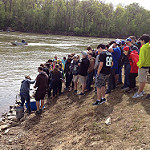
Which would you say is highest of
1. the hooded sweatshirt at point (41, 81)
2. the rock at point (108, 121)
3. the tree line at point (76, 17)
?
the tree line at point (76, 17)

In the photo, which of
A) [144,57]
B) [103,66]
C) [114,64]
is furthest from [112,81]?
Answer: [144,57]

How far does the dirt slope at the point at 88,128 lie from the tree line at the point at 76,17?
252 ft

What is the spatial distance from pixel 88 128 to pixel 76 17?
96.8m

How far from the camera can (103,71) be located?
6262mm

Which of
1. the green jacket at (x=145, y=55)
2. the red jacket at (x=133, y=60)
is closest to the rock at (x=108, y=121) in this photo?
the green jacket at (x=145, y=55)

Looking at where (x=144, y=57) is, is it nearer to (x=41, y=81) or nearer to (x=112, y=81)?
(x=112, y=81)

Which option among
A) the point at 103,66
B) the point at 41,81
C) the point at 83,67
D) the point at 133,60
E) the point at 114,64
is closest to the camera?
the point at 103,66

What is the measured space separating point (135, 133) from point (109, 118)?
113 cm

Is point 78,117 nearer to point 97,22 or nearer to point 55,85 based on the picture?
point 55,85

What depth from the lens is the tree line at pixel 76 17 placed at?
282 feet

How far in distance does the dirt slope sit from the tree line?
76739mm

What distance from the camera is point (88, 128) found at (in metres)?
5.42

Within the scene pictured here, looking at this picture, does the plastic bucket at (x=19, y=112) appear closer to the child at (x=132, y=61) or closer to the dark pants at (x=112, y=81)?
the dark pants at (x=112, y=81)

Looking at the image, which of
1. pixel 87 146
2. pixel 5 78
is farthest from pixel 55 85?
pixel 5 78
